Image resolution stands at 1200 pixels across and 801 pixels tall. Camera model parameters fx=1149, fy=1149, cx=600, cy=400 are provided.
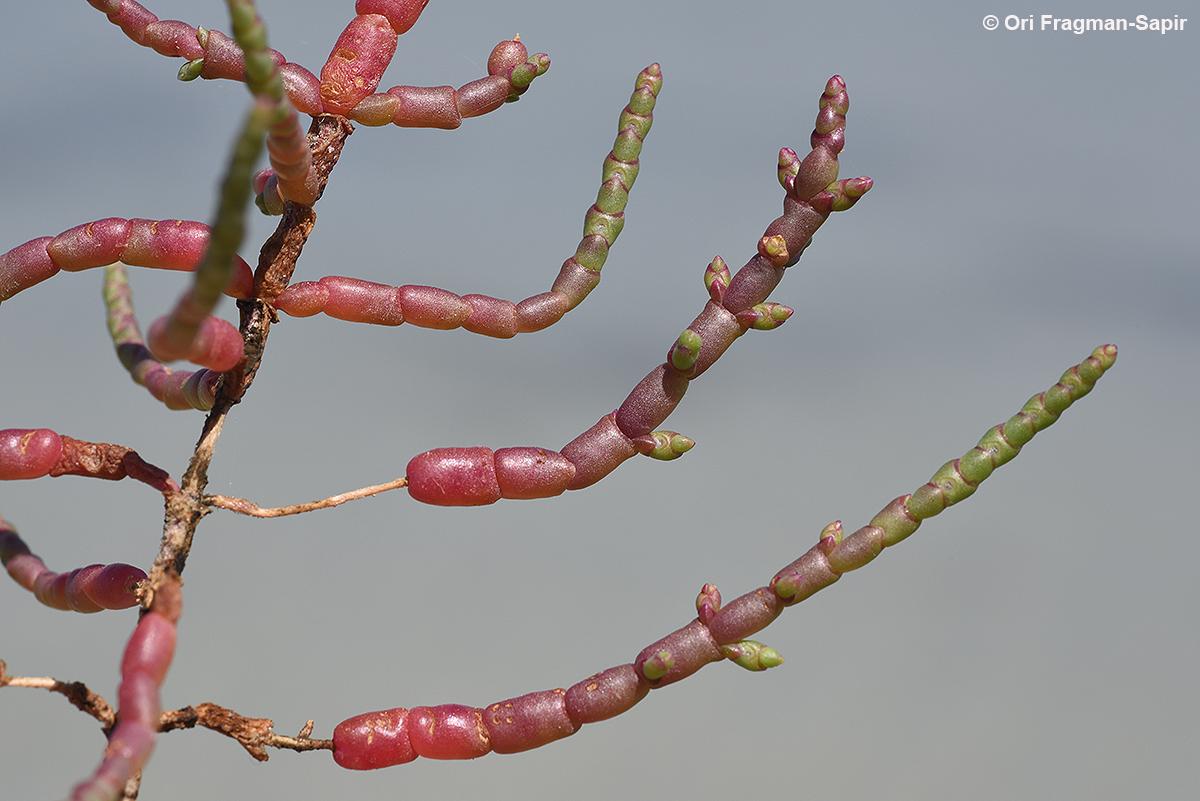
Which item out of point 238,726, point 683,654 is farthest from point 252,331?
point 683,654

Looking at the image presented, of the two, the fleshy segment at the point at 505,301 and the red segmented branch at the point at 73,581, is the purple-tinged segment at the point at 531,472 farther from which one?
the red segmented branch at the point at 73,581

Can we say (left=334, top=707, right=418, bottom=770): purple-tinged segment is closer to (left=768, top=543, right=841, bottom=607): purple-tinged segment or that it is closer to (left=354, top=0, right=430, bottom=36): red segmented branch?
(left=768, top=543, right=841, bottom=607): purple-tinged segment

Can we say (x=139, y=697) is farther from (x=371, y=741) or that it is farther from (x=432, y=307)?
(x=432, y=307)

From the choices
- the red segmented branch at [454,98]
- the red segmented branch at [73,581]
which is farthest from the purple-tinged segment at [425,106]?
the red segmented branch at [73,581]

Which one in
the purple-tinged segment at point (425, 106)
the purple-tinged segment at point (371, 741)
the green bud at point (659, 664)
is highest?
the purple-tinged segment at point (425, 106)

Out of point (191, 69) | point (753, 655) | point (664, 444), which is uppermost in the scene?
point (191, 69)

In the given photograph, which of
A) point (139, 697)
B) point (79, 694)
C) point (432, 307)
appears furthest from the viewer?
point (432, 307)

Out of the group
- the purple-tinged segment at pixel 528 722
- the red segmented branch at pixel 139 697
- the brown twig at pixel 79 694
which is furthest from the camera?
the purple-tinged segment at pixel 528 722

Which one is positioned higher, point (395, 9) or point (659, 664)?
point (395, 9)
